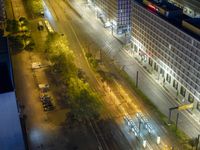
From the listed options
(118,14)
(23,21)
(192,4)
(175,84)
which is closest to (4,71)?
(175,84)

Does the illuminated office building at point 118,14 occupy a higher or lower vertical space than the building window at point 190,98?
higher

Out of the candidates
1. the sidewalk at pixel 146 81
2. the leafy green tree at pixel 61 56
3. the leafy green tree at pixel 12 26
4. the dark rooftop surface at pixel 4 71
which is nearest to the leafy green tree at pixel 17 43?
the leafy green tree at pixel 12 26

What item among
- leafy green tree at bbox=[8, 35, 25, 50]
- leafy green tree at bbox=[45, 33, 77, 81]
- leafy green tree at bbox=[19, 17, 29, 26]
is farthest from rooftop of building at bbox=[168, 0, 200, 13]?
leafy green tree at bbox=[8, 35, 25, 50]

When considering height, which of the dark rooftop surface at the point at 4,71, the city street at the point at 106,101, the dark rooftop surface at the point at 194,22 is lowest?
the city street at the point at 106,101

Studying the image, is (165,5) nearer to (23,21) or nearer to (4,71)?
(4,71)

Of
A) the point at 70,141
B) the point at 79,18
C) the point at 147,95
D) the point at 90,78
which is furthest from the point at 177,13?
the point at 79,18

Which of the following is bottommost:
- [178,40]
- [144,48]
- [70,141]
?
[70,141]

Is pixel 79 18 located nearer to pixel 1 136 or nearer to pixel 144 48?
pixel 144 48

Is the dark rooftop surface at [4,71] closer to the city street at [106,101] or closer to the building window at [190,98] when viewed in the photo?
the city street at [106,101]

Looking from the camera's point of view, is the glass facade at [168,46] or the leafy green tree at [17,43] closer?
the glass facade at [168,46]
